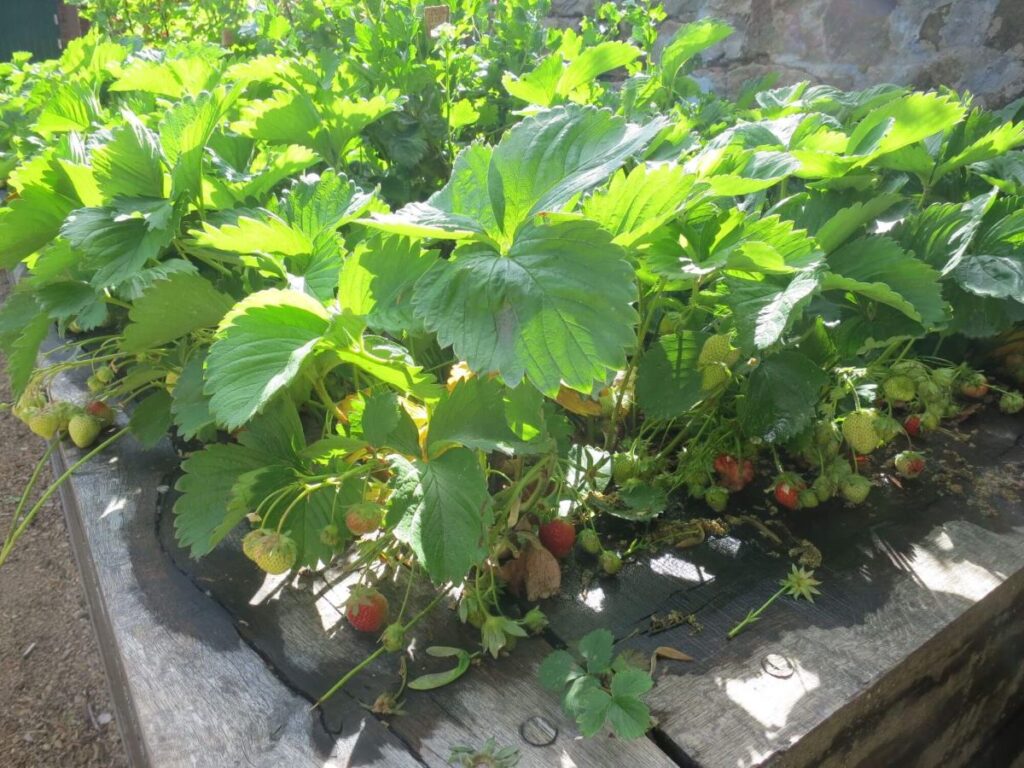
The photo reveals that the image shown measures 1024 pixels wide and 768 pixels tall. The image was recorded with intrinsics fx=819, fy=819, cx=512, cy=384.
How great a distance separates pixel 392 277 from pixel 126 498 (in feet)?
2.22

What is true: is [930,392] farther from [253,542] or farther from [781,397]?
[253,542]

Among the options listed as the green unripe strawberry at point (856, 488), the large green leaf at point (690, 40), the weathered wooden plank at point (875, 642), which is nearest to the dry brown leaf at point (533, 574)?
the weathered wooden plank at point (875, 642)

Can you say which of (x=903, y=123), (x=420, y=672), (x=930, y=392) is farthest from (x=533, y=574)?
(x=903, y=123)

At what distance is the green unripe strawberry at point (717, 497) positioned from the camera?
1125 mm

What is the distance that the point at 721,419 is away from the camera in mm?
1181

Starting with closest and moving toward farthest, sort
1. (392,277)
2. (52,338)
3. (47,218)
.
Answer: (392,277)
(47,218)
(52,338)

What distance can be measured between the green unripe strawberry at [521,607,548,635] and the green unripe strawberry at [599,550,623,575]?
120 millimetres

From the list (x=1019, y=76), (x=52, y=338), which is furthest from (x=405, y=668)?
(x=1019, y=76)

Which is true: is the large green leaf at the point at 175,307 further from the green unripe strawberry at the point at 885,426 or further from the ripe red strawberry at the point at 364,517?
the green unripe strawberry at the point at 885,426

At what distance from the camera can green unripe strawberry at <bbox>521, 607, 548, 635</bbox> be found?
92 centimetres

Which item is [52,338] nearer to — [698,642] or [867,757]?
[698,642]

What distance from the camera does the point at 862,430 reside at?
107 centimetres

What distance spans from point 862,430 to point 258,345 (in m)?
0.76

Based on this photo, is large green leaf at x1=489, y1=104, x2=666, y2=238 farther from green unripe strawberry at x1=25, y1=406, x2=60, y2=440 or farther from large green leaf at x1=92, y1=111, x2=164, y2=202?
green unripe strawberry at x1=25, y1=406, x2=60, y2=440
